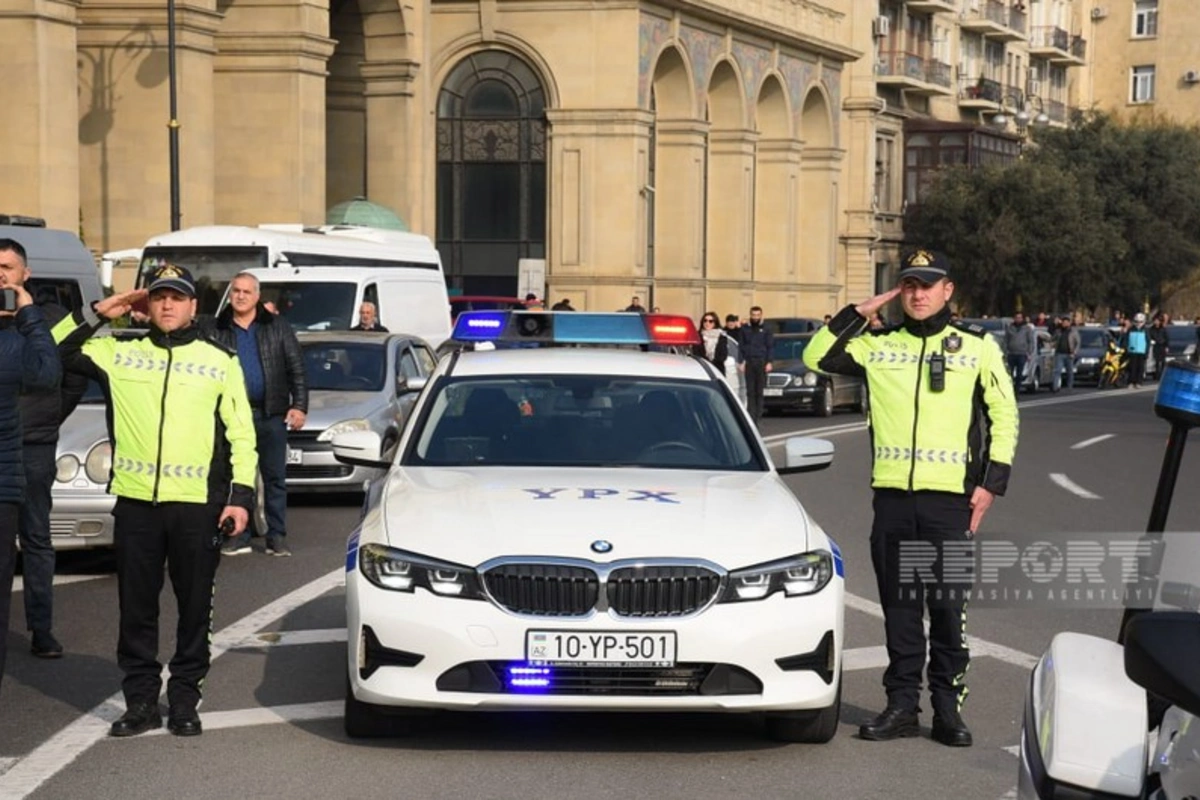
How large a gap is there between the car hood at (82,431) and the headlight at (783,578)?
6.94 meters

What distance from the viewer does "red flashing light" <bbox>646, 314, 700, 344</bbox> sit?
10938mm

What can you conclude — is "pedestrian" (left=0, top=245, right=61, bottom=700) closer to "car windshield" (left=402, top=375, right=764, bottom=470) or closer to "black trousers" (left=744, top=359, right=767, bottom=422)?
"car windshield" (left=402, top=375, right=764, bottom=470)

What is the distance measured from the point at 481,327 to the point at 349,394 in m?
8.00

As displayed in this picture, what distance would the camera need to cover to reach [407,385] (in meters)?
19.5

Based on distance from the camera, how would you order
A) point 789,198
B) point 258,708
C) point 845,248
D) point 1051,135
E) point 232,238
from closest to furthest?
point 258,708, point 232,238, point 789,198, point 845,248, point 1051,135

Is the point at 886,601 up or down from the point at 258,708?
up

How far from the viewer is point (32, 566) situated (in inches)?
407

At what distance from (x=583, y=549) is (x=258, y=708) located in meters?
1.82

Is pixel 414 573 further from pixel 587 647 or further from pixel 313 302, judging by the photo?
pixel 313 302

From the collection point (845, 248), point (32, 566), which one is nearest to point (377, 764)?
point (32, 566)

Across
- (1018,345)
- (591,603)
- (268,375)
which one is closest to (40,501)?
(591,603)

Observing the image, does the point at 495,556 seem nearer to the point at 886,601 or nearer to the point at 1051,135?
the point at 886,601

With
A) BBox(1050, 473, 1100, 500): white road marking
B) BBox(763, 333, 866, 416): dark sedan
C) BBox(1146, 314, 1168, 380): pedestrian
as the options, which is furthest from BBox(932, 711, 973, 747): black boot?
BBox(1146, 314, 1168, 380): pedestrian

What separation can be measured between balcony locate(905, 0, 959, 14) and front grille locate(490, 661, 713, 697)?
7545 centimetres
